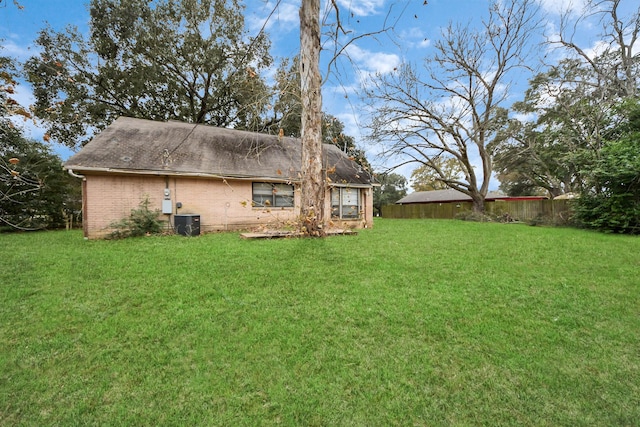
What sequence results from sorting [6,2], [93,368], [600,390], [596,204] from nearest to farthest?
[600,390] < [93,368] < [6,2] < [596,204]

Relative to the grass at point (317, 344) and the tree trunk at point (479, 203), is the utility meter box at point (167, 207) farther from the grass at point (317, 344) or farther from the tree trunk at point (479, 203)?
the tree trunk at point (479, 203)

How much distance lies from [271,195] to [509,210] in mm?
16359

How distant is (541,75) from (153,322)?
23468mm

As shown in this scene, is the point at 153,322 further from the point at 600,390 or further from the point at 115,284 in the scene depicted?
the point at 600,390

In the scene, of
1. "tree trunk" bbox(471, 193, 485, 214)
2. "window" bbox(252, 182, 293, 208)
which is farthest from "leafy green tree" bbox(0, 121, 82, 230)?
"tree trunk" bbox(471, 193, 485, 214)

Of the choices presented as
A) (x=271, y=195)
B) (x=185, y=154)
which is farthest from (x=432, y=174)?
(x=185, y=154)

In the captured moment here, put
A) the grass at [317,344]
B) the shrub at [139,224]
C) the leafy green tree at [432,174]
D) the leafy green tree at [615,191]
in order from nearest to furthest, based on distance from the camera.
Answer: the grass at [317,344]
the shrub at [139,224]
the leafy green tree at [615,191]
the leafy green tree at [432,174]

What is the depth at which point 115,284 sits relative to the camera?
3904 mm

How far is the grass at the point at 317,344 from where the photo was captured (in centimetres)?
188

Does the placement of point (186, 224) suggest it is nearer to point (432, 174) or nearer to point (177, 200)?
point (177, 200)

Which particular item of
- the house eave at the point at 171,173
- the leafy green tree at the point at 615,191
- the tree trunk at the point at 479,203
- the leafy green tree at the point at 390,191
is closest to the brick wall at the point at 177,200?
the house eave at the point at 171,173

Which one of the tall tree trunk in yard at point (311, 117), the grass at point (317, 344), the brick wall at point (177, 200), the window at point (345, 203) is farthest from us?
the window at point (345, 203)

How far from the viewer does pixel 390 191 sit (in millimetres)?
40281

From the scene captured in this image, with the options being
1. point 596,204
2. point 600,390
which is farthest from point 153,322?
point 596,204
